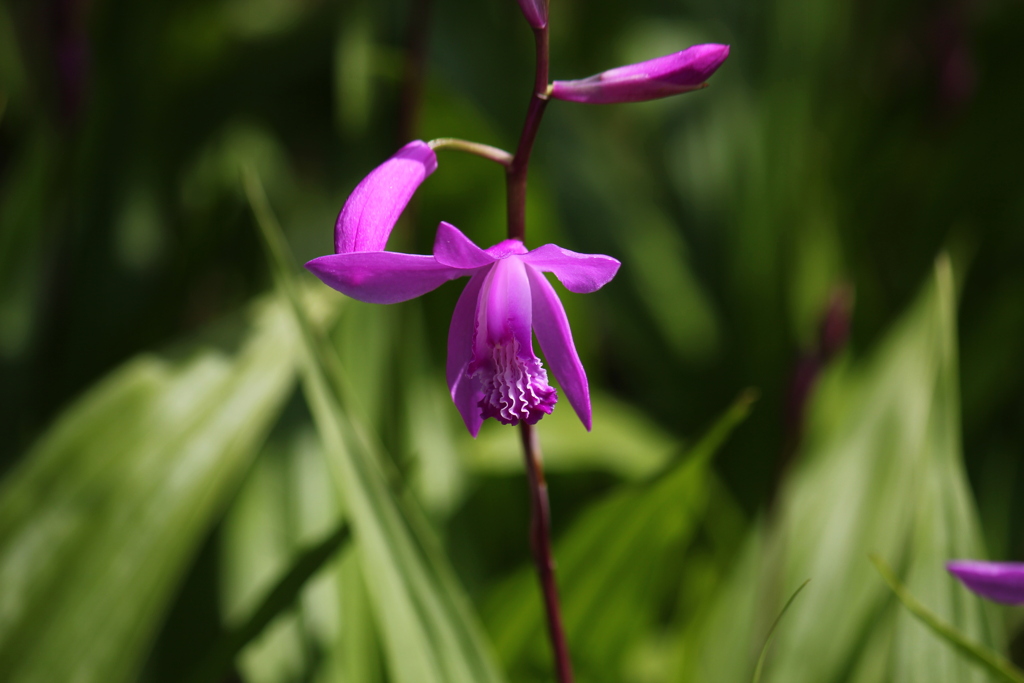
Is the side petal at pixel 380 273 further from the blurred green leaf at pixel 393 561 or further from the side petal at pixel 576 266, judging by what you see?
the blurred green leaf at pixel 393 561

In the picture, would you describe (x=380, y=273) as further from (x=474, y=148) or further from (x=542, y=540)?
(x=542, y=540)

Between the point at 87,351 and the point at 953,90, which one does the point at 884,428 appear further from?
the point at 87,351

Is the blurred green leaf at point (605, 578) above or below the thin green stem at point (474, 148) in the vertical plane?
below

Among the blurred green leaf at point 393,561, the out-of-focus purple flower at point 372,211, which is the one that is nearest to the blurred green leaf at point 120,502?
the blurred green leaf at point 393,561

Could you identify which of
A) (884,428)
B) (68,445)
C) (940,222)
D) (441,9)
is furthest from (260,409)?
(940,222)

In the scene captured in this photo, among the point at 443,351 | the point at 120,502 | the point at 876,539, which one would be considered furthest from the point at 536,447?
the point at 443,351

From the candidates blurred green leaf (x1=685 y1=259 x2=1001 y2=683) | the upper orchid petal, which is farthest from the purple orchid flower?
blurred green leaf (x1=685 y1=259 x2=1001 y2=683)
